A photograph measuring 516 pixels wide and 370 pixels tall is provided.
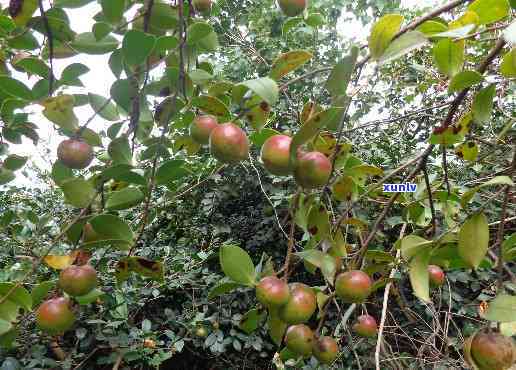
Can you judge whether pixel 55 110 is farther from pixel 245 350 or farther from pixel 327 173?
pixel 245 350

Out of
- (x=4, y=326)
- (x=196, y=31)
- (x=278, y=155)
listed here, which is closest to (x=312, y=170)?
(x=278, y=155)

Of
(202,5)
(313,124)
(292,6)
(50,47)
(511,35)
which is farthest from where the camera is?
(202,5)

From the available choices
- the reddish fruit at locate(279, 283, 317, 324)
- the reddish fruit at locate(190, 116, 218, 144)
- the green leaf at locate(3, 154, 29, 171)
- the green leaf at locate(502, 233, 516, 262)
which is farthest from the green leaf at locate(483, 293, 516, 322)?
the green leaf at locate(3, 154, 29, 171)

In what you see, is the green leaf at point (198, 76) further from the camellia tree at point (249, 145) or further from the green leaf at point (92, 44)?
the green leaf at point (92, 44)

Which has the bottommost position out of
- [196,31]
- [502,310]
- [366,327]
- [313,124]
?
[366,327]

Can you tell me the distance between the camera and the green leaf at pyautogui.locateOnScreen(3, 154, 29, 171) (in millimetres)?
831

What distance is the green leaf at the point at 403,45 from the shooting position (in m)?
0.49

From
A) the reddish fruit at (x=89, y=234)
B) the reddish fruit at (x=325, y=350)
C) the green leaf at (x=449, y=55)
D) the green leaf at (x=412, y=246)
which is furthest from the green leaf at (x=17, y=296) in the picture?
the green leaf at (x=449, y=55)

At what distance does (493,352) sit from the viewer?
20.3 inches

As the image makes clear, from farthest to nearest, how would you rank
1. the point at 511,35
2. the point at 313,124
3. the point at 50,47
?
the point at 50,47
the point at 313,124
the point at 511,35

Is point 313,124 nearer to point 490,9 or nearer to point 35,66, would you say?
point 490,9

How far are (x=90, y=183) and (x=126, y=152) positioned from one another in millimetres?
81

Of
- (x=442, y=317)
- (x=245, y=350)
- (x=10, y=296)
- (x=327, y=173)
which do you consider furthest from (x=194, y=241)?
(x=327, y=173)

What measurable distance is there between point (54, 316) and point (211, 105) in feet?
1.28
